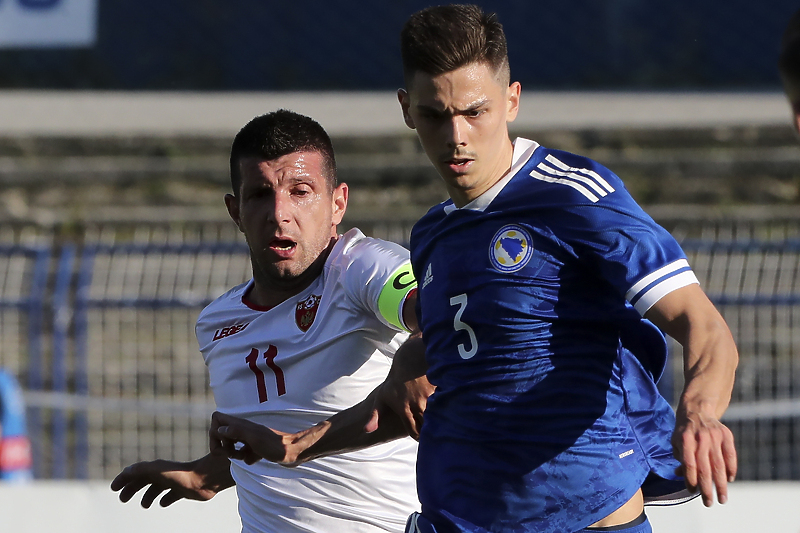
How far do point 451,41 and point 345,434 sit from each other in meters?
1.03

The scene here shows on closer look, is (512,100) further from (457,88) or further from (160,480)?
(160,480)

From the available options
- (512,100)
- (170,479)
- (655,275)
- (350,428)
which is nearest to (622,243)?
(655,275)

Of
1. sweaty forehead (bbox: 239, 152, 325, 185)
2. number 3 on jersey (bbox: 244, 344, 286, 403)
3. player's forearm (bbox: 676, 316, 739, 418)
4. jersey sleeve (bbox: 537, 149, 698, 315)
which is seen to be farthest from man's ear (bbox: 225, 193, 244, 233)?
player's forearm (bbox: 676, 316, 739, 418)

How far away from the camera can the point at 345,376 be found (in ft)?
9.75

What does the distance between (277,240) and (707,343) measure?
58.7 inches

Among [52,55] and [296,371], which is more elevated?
[52,55]

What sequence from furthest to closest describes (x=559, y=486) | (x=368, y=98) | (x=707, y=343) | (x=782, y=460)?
(x=368, y=98) < (x=782, y=460) < (x=559, y=486) < (x=707, y=343)

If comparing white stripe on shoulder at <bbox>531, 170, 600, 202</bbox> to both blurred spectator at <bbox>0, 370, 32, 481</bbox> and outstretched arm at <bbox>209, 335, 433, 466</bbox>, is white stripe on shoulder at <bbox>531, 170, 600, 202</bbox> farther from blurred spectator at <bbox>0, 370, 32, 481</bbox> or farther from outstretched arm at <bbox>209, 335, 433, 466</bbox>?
blurred spectator at <bbox>0, 370, 32, 481</bbox>

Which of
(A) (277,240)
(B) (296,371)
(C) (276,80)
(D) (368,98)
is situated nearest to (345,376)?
(B) (296,371)

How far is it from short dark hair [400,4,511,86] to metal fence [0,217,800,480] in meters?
4.54

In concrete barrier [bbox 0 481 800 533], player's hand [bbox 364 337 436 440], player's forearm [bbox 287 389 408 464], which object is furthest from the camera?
concrete barrier [bbox 0 481 800 533]

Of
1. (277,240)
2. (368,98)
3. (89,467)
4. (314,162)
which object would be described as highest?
(368,98)

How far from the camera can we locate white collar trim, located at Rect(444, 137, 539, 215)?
2.22 meters

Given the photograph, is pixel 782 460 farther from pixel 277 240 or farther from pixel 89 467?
pixel 277 240
